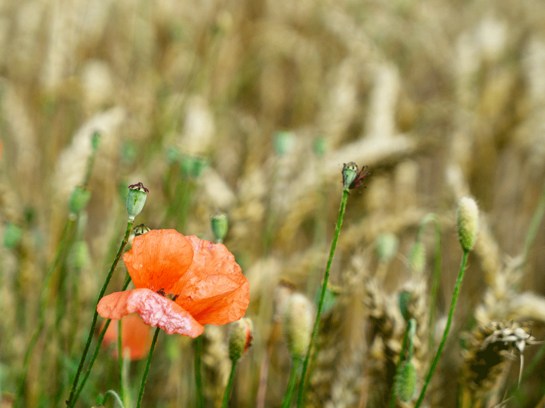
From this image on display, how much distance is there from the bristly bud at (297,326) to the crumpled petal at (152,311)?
0.21 meters

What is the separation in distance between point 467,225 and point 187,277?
0.32 meters

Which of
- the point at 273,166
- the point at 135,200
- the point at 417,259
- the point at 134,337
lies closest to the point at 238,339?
the point at 135,200

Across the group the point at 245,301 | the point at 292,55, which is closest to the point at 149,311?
the point at 245,301

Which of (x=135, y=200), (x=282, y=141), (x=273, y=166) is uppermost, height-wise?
(x=273, y=166)

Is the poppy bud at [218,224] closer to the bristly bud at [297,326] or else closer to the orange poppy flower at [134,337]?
the bristly bud at [297,326]

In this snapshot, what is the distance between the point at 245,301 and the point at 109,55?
84.0 inches

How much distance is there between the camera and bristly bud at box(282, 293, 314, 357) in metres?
0.55

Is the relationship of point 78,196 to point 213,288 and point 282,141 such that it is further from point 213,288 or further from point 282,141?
point 282,141

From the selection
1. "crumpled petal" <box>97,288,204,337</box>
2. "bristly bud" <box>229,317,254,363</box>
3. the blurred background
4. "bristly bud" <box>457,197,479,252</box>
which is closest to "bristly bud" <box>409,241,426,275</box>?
the blurred background

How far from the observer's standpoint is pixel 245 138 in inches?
44.3

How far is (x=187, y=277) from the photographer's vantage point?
1.48 ft

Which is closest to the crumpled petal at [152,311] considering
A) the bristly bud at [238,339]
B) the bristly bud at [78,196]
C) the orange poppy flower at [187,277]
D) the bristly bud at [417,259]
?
the orange poppy flower at [187,277]

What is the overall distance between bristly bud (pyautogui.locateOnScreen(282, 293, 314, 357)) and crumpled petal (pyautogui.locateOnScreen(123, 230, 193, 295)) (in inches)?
7.0

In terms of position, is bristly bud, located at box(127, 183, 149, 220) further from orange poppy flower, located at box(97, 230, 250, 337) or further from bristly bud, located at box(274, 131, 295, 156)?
bristly bud, located at box(274, 131, 295, 156)
